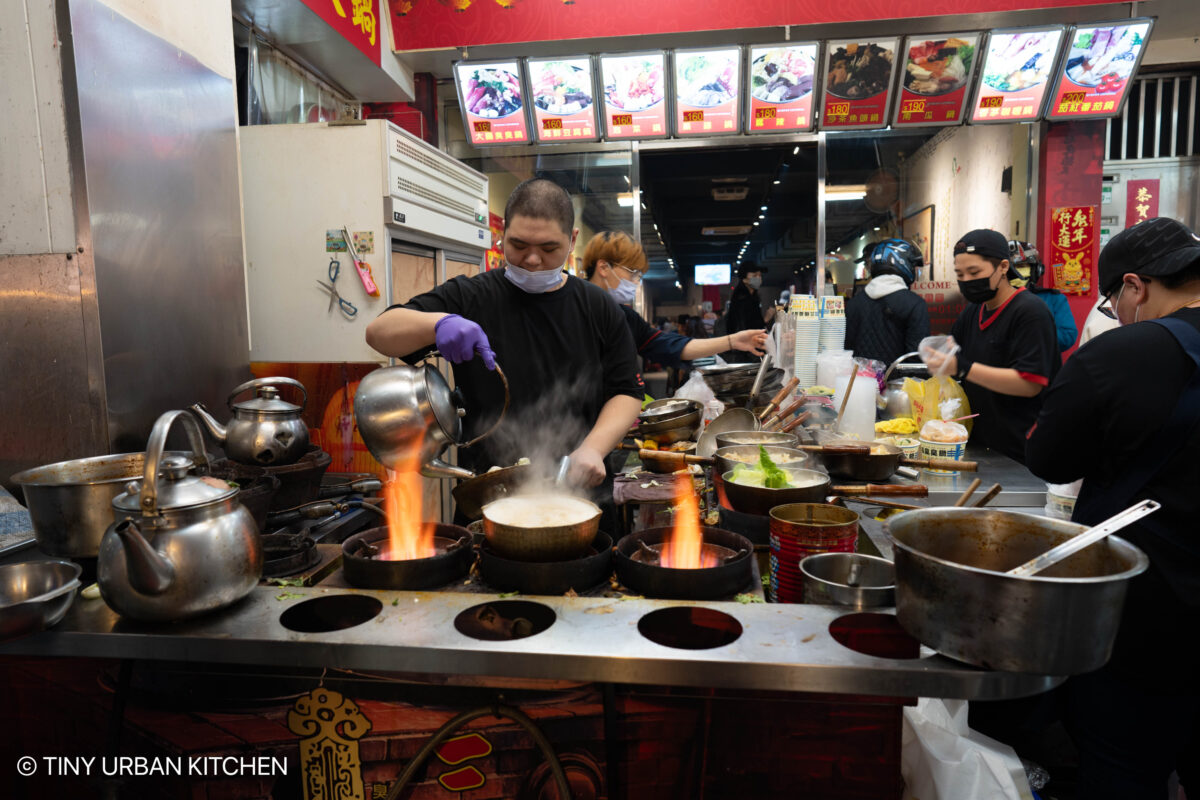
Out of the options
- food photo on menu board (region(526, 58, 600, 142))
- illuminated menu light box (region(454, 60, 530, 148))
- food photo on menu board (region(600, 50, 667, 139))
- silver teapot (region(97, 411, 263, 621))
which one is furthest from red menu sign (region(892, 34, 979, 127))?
silver teapot (region(97, 411, 263, 621))

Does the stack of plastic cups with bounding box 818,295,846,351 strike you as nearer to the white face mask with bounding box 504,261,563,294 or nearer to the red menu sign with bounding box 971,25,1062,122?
the white face mask with bounding box 504,261,563,294

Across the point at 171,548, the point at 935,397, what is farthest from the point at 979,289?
the point at 171,548

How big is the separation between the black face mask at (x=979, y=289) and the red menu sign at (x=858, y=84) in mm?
3037

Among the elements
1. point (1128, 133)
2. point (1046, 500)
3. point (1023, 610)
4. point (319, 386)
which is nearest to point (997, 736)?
point (1046, 500)

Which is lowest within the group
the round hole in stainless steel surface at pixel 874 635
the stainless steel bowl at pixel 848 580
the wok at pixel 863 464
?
the round hole in stainless steel surface at pixel 874 635

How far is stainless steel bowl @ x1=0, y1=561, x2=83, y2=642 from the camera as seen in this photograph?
1321 millimetres

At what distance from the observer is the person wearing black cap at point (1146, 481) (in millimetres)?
1734

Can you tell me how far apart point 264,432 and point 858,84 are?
579 centimetres

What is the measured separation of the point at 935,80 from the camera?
5824mm

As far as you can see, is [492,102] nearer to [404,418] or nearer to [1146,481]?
[404,418]

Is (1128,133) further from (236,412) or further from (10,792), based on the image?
(10,792)

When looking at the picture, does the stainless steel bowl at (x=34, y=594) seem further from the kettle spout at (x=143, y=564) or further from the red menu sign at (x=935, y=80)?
the red menu sign at (x=935, y=80)

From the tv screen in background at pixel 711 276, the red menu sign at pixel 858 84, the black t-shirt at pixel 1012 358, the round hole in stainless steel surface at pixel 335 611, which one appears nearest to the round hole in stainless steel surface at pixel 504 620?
the round hole in stainless steel surface at pixel 335 611

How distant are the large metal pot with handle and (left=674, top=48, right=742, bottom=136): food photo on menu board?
550 cm
